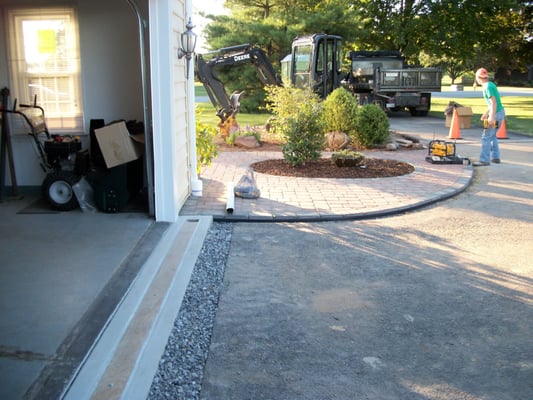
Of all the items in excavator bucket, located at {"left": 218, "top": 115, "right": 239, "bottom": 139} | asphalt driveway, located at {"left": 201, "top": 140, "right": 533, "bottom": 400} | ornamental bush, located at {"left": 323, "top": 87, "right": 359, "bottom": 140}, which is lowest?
asphalt driveway, located at {"left": 201, "top": 140, "right": 533, "bottom": 400}

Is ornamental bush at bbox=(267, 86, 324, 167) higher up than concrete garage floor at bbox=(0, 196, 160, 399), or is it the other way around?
ornamental bush at bbox=(267, 86, 324, 167)

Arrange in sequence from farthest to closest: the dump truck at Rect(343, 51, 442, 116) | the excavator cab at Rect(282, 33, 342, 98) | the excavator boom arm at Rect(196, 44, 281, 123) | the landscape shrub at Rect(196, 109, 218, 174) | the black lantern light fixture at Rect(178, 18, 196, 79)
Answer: the dump truck at Rect(343, 51, 442, 116)
the excavator cab at Rect(282, 33, 342, 98)
the excavator boom arm at Rect(196, 44, 281, 123)
the landscape shrub at Rect(196, 109, 218, 174)
the black lantern light fixture at Rect(178, 18, 196, 79)

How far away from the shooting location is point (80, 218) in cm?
640

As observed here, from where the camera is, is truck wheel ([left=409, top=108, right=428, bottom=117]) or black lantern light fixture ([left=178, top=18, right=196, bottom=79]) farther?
truck wheel ([left=409, top=108, right=428, bottom=117])

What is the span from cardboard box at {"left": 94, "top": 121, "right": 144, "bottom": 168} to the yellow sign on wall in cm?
170

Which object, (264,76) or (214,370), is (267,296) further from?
(264,76)

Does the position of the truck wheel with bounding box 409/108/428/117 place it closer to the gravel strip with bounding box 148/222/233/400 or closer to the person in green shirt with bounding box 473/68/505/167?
the person in green shirt with bounding box 473/68/505/167

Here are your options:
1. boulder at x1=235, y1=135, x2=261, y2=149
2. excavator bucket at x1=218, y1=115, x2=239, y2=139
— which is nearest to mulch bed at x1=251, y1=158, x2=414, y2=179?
boulder at x1=235, y1=135, x2=261, y2=149

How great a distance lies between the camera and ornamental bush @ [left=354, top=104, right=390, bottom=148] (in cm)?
1215

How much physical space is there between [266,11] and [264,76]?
14141mm

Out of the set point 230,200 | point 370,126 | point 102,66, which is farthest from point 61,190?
point 370,126

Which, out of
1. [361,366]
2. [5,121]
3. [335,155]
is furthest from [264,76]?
[361,366]

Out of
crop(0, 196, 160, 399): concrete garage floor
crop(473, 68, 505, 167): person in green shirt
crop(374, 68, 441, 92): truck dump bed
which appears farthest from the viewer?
crop(374, 68, 441, 92): truck dump bed

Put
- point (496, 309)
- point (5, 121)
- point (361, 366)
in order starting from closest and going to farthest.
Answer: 1. point (361, 366)
2. point (496, 309)
3. point (5, 121)
